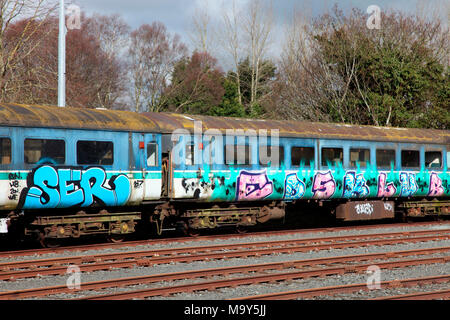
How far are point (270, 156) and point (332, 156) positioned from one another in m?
2.70

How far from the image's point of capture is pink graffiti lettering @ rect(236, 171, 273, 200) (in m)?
18.0

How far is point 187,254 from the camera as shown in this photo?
47.2ft

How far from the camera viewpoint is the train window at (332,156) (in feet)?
65.0

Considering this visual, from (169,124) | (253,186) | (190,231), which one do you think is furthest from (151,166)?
(253,186)

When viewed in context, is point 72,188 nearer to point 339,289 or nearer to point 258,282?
point 258,282

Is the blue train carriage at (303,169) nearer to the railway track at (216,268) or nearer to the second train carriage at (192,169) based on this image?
the second train carriage at (192,169)

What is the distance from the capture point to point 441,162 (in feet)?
75.1

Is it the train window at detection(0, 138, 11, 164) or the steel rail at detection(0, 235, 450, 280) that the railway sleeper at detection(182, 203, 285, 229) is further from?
the train window at detection(0, 138, 11, 164)

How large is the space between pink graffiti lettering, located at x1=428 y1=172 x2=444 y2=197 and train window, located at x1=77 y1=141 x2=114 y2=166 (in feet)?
42.1

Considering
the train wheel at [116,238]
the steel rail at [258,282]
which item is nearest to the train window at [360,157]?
the steel rail at [258,282]

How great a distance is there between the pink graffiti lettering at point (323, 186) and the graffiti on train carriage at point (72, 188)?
6.66 meters

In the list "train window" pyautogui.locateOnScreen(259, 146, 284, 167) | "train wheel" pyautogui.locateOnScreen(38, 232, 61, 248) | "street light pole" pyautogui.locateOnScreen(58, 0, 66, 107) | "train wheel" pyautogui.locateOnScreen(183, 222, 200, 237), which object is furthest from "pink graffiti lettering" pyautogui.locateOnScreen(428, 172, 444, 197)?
"train wheel" pyautogui.locateOnScreen(38, 232, 61, 248)
